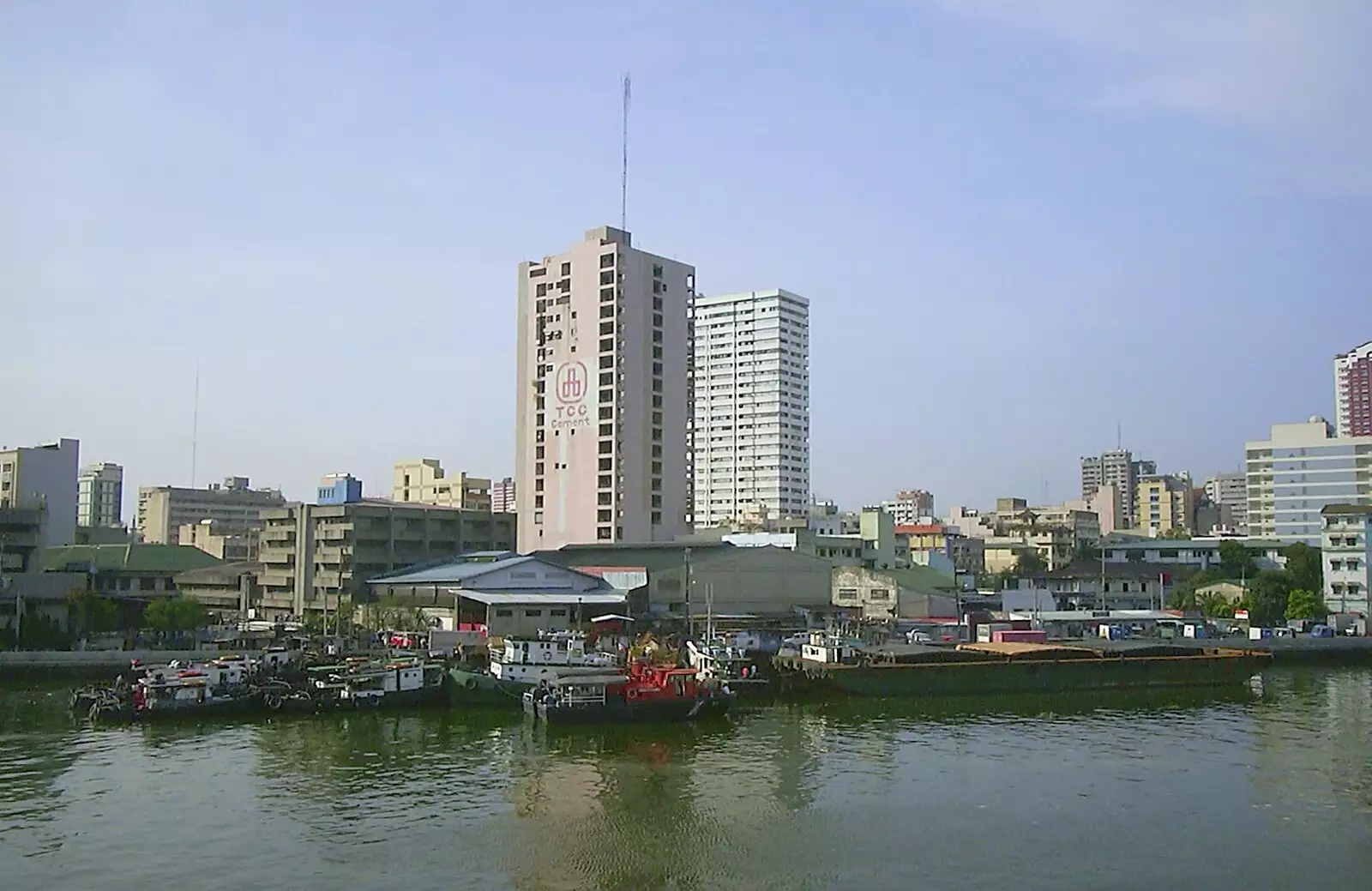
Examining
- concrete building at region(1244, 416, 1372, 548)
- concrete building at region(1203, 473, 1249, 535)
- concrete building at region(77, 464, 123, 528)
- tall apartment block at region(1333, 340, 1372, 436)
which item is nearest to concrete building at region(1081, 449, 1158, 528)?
concrete building at region(1203, 473, 1249, 535)

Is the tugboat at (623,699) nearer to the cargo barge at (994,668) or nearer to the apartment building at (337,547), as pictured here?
the cargo barge at (994,668)

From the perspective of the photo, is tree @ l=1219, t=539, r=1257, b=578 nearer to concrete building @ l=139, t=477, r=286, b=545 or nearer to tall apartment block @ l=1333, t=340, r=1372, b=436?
tall apartment block @ l=1333, t=340, r=1372, b=436

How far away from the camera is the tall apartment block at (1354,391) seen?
116m

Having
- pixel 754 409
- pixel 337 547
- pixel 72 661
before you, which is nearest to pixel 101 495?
pixel 754 409

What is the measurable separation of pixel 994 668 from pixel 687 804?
20.1 meters

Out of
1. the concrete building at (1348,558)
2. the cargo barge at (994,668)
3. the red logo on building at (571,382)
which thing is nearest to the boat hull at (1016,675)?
the cargo barge at (994,668)

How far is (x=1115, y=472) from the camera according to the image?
164m

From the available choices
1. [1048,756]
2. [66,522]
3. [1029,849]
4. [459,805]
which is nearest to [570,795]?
[459,805]

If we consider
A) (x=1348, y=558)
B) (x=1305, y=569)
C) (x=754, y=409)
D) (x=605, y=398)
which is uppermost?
(x=754, y=409)

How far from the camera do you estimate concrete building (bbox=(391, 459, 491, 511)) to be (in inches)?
3652

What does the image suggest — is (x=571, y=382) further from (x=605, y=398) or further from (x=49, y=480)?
(x=49, y=480)

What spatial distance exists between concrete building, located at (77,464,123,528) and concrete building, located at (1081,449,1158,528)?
375 ft

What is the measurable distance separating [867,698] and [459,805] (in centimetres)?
1826

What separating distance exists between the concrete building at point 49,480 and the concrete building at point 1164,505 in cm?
10002
